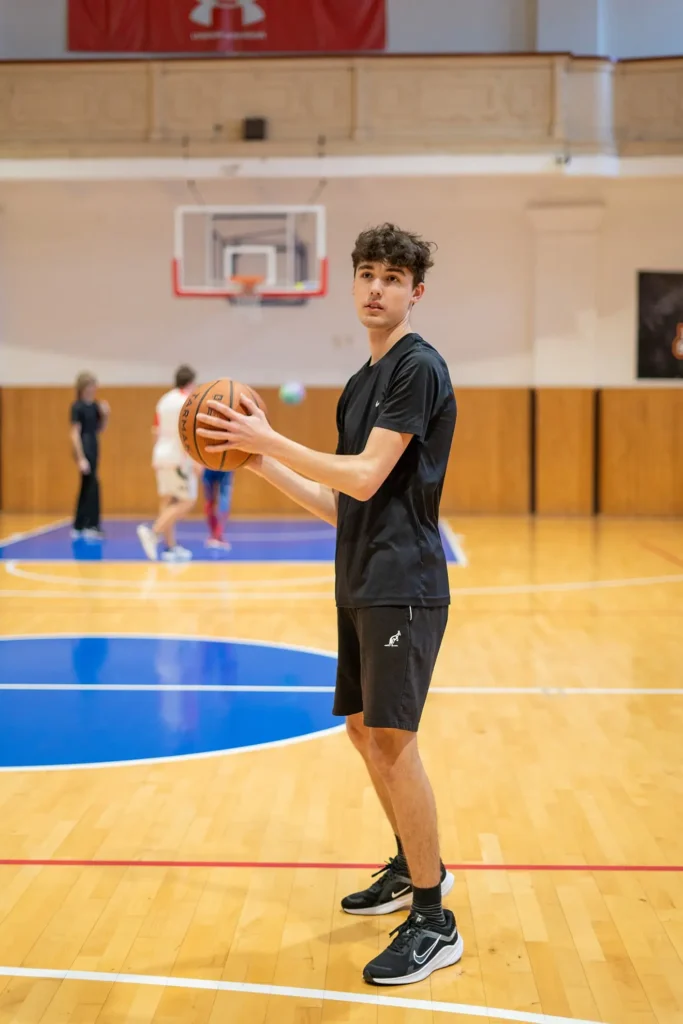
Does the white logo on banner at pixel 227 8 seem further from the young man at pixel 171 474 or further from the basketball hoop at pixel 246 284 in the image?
the young man at pixel 171 474

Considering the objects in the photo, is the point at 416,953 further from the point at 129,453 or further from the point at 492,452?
the point at 129,453

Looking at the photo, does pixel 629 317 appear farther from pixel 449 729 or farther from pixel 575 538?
pixel 449 729

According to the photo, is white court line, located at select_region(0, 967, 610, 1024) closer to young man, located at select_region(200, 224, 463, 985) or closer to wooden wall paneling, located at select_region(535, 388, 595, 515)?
young man, located at select_region(200, 224, 463, 985)

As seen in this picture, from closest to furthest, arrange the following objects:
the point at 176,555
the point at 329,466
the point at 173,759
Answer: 1. the point at 329,466
2. the point at 173,759
3. the point at 176,555

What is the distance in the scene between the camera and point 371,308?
10.5 feet

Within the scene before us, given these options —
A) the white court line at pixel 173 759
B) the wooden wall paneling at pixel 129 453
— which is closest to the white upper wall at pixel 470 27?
the wooden wall paneling at pixel 129 453

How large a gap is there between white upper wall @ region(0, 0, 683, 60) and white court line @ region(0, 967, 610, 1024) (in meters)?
16.3

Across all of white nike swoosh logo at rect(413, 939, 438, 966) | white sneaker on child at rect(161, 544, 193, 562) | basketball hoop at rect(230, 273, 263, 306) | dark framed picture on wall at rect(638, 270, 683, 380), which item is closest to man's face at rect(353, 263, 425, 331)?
white nike swoosh logo at rect(413, 939, 438, 966)

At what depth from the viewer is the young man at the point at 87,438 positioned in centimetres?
1318

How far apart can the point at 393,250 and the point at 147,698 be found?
368 centimetres

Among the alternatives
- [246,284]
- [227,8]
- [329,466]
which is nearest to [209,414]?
[329,466]

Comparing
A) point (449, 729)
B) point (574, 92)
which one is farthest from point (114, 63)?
point (449, 729)

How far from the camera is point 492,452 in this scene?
1708 centimetres

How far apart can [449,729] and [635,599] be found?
427 centimetres
